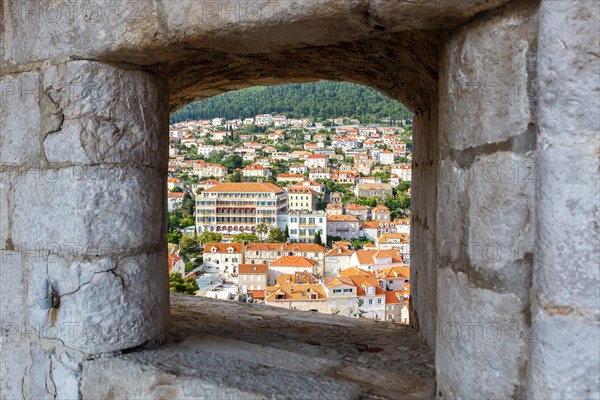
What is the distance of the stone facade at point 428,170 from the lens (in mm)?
1176

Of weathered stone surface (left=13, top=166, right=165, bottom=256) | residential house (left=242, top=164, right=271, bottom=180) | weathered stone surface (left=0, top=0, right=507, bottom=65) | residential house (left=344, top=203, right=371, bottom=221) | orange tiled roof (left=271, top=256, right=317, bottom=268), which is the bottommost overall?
orange tiled roof (left=271, top=256, right=317, bottom=268)

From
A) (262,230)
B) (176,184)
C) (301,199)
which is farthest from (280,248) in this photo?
(176,184)

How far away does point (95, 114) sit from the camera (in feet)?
5.90

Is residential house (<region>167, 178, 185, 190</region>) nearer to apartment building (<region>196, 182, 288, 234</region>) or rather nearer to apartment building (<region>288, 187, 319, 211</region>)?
apartment building (<region>196, 182, 288, 234</region>)

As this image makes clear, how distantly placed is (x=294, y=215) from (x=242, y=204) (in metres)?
3.46

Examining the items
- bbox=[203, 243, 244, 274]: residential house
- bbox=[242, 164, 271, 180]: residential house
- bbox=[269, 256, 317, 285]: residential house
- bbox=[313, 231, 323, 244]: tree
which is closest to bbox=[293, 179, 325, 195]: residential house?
bbox=[242, 164, 271, 180]: residential house

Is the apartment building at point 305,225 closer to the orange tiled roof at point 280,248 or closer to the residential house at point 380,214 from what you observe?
the residential house at point 380,214

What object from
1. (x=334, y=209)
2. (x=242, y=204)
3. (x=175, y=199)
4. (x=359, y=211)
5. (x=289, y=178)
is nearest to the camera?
(x=242, y=204)

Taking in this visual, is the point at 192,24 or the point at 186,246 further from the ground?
the point at 192,24

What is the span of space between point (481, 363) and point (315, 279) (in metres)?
18.8

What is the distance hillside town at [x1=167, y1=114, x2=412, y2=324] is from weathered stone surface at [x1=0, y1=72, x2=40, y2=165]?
96.4 inches

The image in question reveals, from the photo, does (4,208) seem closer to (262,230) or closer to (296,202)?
(262,230)

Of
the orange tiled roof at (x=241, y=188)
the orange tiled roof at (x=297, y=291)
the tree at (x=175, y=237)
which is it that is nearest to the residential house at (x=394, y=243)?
the orange tiled roof at (x=241, y=188)

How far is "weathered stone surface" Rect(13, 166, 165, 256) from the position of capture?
5.90 feet
